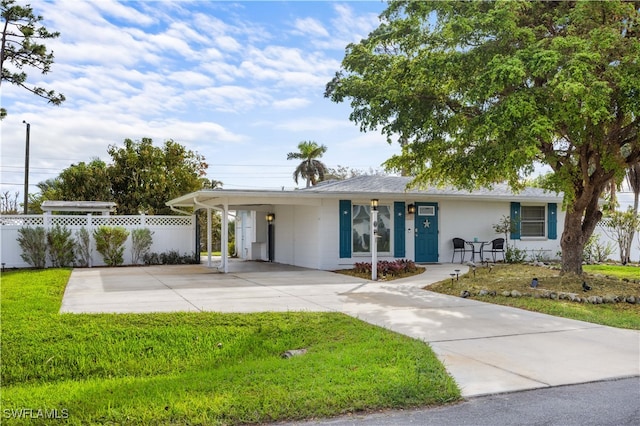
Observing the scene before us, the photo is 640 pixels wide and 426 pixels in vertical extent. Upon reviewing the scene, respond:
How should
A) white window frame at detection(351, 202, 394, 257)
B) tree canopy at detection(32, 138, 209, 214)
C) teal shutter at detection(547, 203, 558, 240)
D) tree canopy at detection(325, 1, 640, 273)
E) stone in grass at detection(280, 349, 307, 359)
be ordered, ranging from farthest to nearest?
tree canopy at detection(32, 138, 209, 214) → teal shutter at detection(547, 203, 558, 240) → white window frame at detection(351, 202, 394, 257) → tree canopy at detection(325, 1, 640, 273) → stone in grass at detection(280, 349, 307, 359)

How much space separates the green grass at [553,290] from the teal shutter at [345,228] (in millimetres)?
3805

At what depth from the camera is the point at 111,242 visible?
51.7ft

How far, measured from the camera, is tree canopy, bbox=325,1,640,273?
801cm

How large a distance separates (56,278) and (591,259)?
16.4m

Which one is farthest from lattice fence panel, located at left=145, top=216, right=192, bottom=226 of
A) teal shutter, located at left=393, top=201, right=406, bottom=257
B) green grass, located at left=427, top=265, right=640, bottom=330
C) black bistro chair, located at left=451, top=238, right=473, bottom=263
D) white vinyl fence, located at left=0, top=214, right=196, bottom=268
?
green grass, located at left=427, top=265, right=640, bottom=330

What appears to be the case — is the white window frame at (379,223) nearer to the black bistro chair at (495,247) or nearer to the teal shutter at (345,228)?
the teal shutter at (345,228)

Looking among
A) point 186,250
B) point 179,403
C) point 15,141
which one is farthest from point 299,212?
point 15,141

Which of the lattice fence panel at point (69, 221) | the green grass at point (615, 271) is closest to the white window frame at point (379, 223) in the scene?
the green grass at point (615, 271)

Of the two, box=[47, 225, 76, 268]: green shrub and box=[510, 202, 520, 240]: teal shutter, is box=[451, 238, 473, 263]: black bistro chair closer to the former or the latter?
box=[510, 202, 520, 240]: teal shutter

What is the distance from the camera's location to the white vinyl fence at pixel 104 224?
14.9 m

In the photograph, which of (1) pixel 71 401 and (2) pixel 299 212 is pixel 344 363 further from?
(2) pixel 299 212

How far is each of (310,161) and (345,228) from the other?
20.3 meters

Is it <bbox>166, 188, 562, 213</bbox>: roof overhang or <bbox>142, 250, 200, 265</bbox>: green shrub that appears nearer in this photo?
<bbox>166, 188, 562, 213</bbox>: roof overhang

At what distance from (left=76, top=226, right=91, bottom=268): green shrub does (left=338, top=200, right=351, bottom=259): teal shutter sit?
7.85 m
